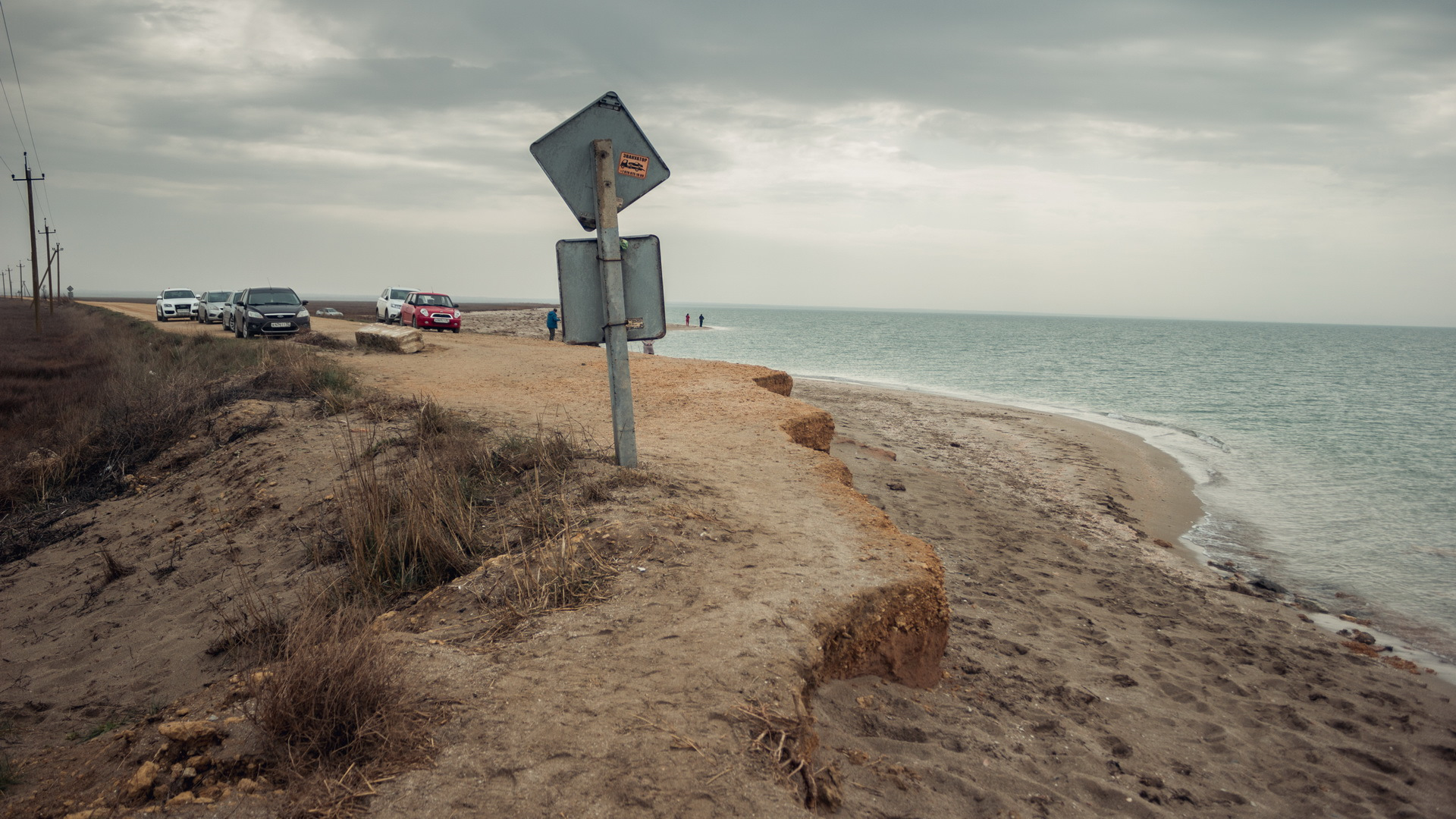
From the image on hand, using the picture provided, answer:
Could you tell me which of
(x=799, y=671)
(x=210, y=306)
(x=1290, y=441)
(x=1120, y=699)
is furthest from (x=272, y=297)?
(x=1290, y=441)

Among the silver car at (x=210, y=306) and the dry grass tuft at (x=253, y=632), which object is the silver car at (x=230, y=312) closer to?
the silver car at (x=210, y=306)

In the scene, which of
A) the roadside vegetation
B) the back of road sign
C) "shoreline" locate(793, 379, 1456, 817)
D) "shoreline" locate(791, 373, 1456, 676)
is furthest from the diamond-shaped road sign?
"shoreline" locate(791, 373, 1456, 676)

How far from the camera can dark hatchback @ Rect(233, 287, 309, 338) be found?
2219 cm

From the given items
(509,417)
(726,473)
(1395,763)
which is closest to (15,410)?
(509,417)

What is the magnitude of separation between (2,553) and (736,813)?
28.6 ft

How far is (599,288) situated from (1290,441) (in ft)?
70.7

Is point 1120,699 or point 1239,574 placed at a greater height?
point 1120,699

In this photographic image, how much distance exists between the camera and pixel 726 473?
6.40 metres

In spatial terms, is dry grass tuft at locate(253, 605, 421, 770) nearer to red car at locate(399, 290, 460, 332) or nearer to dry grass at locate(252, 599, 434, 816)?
dry grass at locate(252, 599, 434, 816)

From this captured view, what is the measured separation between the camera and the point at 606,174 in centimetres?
511

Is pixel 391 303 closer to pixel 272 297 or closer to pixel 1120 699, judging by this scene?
pixel 272 297

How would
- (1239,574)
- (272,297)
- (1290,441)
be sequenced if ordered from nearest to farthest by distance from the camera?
(1239,574)
(1290,441)
(272,297)

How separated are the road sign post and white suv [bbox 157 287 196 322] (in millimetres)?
40081

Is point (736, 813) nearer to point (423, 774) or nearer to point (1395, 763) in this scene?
point (423, 774)
